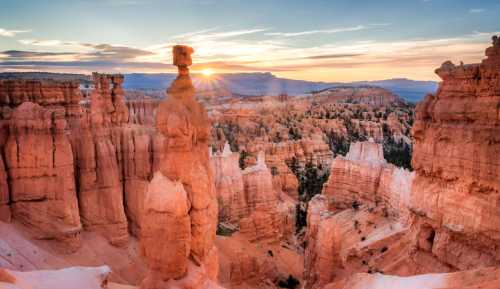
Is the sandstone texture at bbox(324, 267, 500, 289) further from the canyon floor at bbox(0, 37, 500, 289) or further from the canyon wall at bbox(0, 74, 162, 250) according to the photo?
the canyon wall at bbox(0, 74, 162, 250)

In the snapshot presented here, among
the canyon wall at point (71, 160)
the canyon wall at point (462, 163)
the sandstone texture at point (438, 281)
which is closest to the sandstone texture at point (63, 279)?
the canyon wall at point (71, 160)

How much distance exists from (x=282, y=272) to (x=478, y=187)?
13.7 meters

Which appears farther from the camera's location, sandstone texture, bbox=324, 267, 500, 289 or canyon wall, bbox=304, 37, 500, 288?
canyon wall, bbox=304, 37, 500, 288

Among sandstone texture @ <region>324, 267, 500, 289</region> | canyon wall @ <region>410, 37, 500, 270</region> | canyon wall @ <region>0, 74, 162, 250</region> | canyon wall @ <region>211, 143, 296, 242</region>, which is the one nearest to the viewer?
sandstone texture @ <region>324, 267, 500, 289</region>

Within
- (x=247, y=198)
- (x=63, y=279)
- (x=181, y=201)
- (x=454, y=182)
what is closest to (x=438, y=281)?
(x=454, y=182)

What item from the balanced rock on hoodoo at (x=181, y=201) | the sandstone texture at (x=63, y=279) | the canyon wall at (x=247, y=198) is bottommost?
the canyon wall at (x=247, y=198)

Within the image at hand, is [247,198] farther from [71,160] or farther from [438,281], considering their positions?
[438,281]

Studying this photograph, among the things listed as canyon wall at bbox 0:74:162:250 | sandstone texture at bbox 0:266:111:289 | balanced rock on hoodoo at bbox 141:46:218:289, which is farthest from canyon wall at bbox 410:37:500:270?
canyon wall at bbox 0:74:162:250

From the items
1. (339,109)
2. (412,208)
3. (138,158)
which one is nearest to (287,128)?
(339,109)

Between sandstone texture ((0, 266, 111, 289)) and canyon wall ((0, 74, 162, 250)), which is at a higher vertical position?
canyon wall ((0, 74, 162, 250))

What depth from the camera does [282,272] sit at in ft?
74.6

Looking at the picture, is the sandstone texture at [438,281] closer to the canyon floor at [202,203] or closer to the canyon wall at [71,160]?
the canyon floor at [202,203]

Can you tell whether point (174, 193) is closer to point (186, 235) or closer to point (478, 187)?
point (186, 235)

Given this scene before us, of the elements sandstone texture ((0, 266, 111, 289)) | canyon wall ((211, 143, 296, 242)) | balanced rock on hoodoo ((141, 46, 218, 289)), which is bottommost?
canyon wall ((211, 143, 296, 242))
